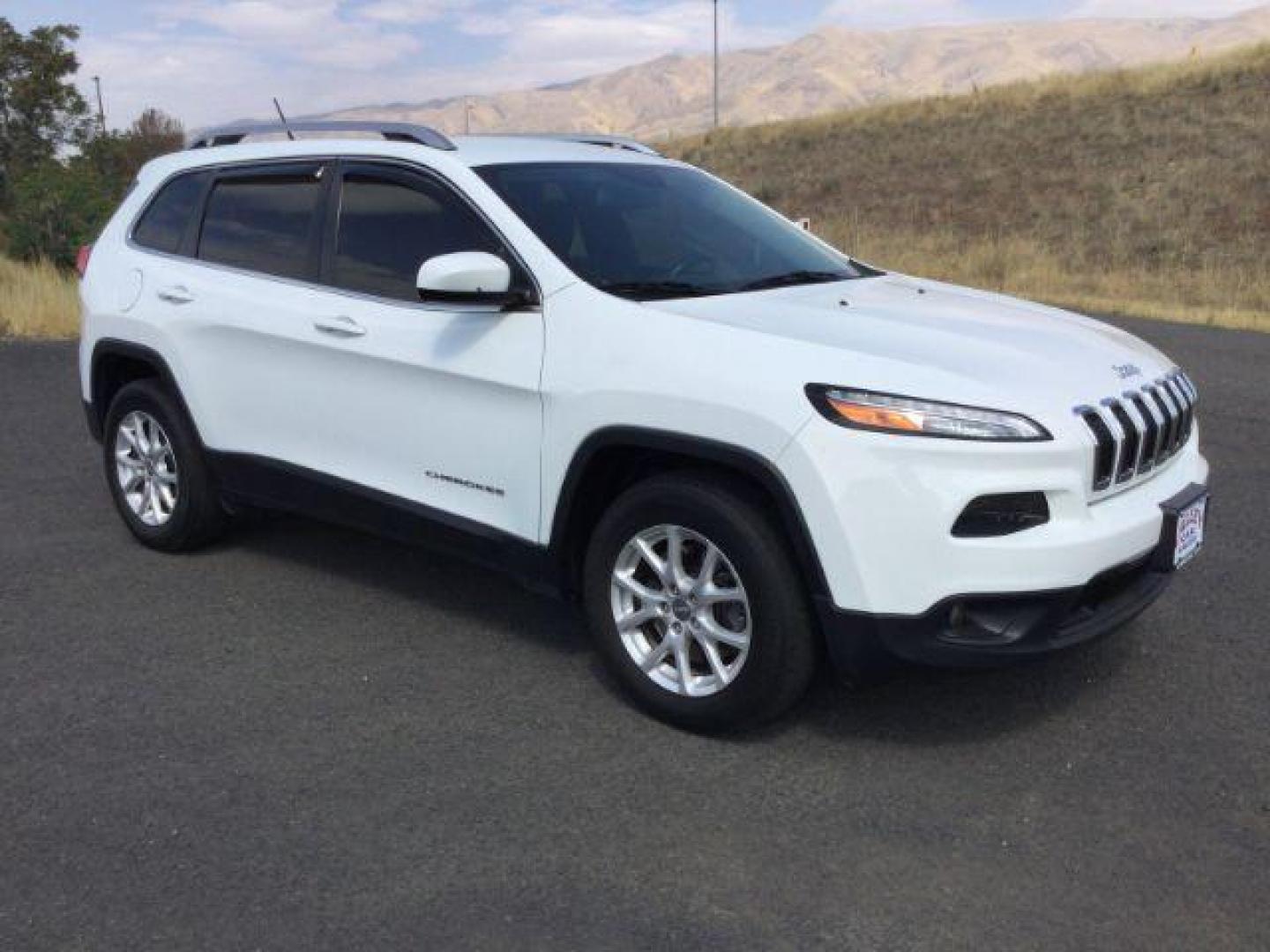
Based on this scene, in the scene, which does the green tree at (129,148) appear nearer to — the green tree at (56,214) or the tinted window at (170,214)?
the green tree at (56,214)

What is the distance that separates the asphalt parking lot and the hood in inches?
43.6

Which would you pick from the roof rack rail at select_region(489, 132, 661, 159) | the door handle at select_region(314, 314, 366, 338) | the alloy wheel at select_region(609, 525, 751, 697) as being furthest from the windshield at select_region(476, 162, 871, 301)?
the alloy wheel at select_region(609, 525, 751, 697)

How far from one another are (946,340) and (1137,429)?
2.00 ft

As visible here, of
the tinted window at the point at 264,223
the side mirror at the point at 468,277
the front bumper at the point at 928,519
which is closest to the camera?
the front bumper at the point at 928,519

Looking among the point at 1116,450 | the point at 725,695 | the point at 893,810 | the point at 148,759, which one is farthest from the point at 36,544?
the point at 1116,450

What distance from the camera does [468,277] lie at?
4.11m

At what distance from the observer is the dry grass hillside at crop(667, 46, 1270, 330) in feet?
73.1

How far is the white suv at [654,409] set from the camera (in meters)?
3.53

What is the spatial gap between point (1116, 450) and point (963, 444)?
558 millimetres

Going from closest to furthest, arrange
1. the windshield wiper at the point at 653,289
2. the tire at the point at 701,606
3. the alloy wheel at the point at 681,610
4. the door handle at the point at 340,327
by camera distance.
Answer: the tire at the point at 701,606
the alloy wheel at the point at 681,610
the windshield wiper at the point at 653,289
the door handle at the point at 340,327

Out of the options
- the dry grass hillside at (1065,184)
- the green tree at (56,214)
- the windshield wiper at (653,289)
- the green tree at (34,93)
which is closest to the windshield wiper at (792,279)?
the windshield wiper at (653,289)

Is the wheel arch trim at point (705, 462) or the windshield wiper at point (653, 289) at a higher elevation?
the windshield wiper at point (653, 289)

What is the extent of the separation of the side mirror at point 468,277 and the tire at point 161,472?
1.92 m

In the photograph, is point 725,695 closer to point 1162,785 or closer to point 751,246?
point 1162,785
